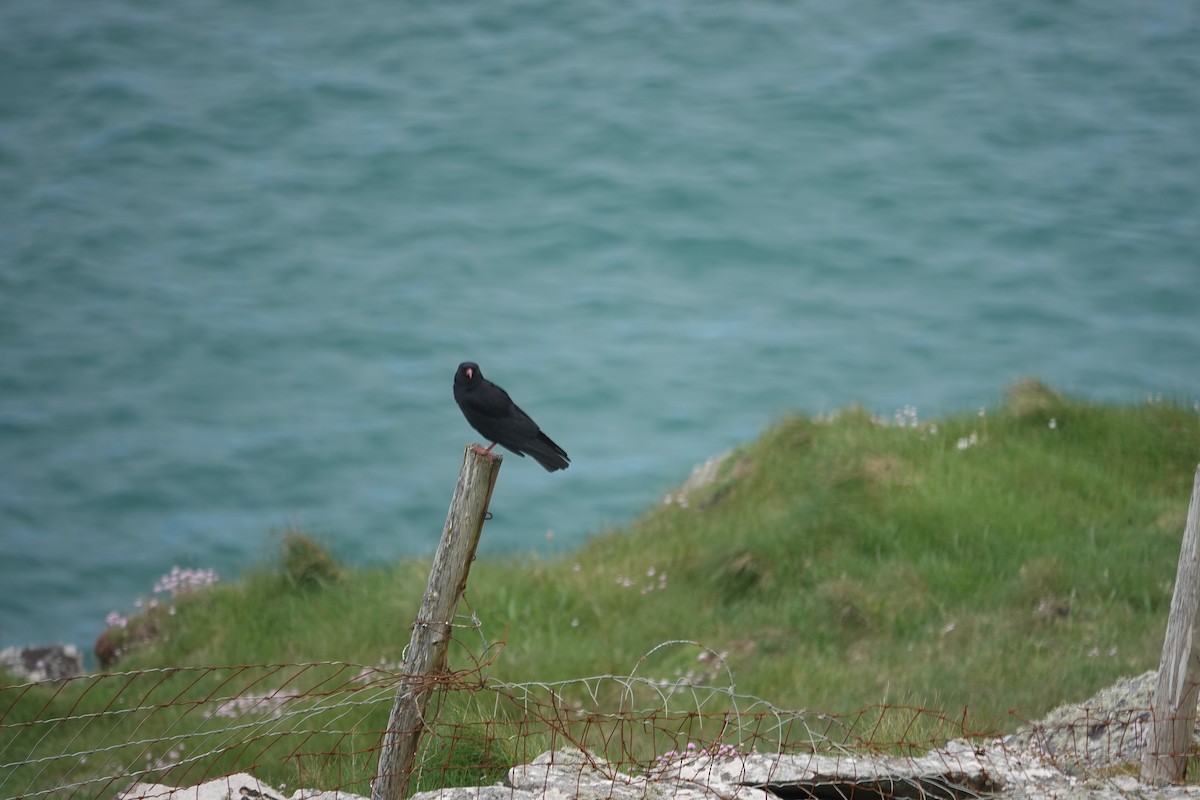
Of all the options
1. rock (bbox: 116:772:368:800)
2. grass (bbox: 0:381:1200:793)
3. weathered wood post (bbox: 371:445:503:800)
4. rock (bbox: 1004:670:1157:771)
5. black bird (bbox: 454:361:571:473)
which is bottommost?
grass (bbox: 0:381:1200:793)

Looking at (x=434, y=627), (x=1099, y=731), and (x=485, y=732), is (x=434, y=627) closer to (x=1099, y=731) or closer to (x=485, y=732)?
(x=485, y=732)

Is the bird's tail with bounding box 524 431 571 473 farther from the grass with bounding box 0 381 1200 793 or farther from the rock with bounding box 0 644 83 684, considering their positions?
the rock with bounding box 0 644 83 684

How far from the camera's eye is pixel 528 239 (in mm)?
42469

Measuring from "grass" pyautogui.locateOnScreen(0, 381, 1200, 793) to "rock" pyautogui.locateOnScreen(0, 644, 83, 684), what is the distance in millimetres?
838

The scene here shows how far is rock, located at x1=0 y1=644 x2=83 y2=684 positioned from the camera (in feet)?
39.8

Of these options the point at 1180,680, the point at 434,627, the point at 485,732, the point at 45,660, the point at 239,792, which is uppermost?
the point at 434,627

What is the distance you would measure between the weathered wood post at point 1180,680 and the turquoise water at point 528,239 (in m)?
23.2

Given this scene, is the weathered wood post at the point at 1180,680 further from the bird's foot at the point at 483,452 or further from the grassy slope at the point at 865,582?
the bird's foot at the point at 483,452

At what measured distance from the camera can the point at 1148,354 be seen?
3384 centimetres

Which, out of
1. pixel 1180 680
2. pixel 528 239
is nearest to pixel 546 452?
pixel 1180 680

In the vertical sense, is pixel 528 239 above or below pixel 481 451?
below

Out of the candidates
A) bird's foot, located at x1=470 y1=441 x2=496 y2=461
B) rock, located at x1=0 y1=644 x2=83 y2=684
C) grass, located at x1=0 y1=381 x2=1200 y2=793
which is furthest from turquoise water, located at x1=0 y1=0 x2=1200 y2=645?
bird's foot, located at x1=470 y1=441 x2=496 y2=461

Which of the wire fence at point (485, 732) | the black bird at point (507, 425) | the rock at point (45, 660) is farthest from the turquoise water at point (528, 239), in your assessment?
the black bird at point (507, 425)

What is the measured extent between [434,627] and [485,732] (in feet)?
5.07
